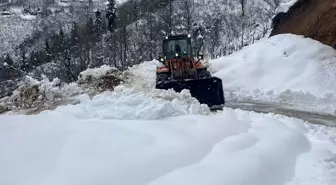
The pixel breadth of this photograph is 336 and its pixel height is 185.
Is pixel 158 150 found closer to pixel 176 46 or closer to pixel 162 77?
pixel 162 77

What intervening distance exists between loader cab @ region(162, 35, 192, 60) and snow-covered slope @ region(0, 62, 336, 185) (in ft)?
21.7

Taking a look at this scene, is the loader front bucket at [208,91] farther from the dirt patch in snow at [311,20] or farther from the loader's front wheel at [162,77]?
the dirt patch in snow at [311,20]

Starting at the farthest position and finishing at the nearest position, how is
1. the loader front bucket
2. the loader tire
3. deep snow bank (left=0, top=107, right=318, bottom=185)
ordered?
1. the loader tire
2. the loader front bucket
3. deep snow bank (left=0, top=107, right=318, bottom=185)

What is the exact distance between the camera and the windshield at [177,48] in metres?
15.3

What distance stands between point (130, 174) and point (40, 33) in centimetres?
9801

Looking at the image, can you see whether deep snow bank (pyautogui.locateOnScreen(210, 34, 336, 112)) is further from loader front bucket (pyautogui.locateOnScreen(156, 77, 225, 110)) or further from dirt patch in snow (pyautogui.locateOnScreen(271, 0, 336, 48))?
loader front bucket (pyautogui.locateOnScreen(156, 77, 225, 110))

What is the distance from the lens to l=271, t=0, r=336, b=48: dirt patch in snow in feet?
54.4

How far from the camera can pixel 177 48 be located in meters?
15.3

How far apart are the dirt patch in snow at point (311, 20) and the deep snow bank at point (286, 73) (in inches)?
25.0

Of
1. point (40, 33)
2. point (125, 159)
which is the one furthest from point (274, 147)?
point (40, 33)

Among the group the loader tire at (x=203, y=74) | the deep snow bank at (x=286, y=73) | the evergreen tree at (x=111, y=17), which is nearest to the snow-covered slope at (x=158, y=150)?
the deep snow bank at (x=286, y=73)

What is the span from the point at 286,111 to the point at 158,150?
272 inches

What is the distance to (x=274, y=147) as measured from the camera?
6.94 m

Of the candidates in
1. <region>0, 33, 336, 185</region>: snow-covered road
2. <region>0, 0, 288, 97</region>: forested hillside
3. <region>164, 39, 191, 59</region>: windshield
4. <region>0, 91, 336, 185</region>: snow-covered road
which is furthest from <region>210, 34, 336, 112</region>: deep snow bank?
<region>0, 0, 288, 97</region>: forested hillside
